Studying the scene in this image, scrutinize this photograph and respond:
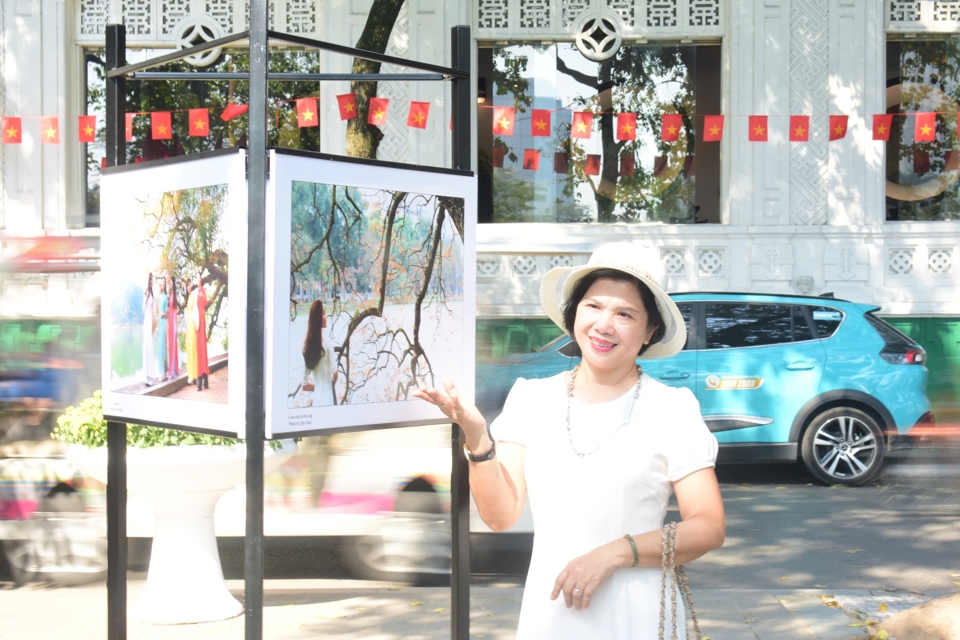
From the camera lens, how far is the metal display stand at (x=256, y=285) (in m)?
2.83

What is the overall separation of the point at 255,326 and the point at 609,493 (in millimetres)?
982

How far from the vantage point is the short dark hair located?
2807mm

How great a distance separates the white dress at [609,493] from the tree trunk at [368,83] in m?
8.24

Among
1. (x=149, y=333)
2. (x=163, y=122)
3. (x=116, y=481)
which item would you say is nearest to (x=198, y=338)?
(x=149, y=333)

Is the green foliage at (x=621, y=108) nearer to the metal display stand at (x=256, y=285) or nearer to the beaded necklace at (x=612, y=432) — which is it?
the metal display stand at (x=256, y=285)

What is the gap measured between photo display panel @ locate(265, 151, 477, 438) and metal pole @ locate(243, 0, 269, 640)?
27mm

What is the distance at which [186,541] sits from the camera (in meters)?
5.72

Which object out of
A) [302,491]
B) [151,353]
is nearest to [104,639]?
[302,491]

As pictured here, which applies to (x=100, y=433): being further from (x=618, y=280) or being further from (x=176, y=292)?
(x=618, y=280)

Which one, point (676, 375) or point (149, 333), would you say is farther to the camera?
point (676, 375)

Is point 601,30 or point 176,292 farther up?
point 601,30

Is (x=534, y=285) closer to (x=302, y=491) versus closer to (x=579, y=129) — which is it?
(x=579, y=129)

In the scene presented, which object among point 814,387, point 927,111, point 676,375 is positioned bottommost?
point 814,387

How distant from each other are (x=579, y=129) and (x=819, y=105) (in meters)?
3.51
